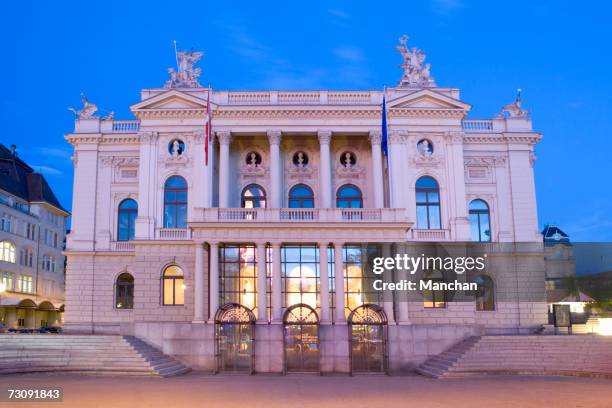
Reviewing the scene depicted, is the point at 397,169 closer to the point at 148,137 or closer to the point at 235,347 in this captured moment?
the point at 235,347

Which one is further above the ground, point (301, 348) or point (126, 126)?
point (126, 126)

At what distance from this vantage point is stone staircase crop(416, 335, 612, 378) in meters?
35.5

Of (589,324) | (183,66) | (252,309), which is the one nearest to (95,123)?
(183,66)

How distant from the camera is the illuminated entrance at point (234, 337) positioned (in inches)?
1551

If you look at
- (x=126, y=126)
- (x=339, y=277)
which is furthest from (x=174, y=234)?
(x=339, y=277)

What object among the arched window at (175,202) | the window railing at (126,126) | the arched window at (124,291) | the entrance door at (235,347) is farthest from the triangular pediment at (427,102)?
the arched window at (124,291)

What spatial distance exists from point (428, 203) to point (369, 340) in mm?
12672

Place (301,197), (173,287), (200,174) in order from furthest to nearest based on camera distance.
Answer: (301,197)
(200,174)
(173,287)

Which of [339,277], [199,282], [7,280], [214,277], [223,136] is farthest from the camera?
[7,280]

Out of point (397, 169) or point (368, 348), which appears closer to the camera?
point (368, 348)

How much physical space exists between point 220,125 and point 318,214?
11.3 metres

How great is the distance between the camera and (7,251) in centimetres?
6962

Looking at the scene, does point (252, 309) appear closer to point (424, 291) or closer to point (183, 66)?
point (424, 291)

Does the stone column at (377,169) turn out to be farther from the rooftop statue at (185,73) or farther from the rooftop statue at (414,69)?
the rooftop statue at (185,73)
